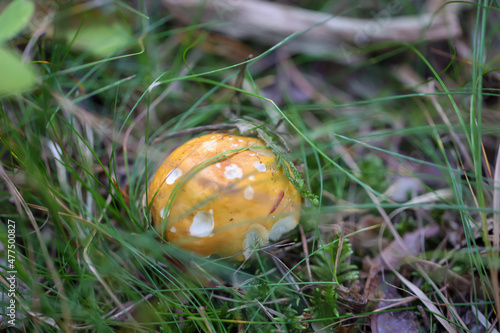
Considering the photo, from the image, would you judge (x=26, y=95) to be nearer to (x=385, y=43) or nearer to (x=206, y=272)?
(x=206, y=272)

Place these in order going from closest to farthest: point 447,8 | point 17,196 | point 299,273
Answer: point 17,196, point 299,273, point 447,8

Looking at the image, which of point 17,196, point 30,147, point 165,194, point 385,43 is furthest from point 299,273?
point 385,43

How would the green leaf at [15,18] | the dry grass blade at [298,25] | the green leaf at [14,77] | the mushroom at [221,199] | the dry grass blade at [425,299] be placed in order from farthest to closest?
1. the dry grass blade at [298,25]
2. the green leaf at [15,18]
3. the dry grass blade at [425,299]
4. the mushroom at [221,199]
5. the green leaf at [14,77]

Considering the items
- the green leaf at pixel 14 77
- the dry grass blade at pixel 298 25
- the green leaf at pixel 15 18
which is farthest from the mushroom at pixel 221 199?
the dry grass blade at pixel 298 25

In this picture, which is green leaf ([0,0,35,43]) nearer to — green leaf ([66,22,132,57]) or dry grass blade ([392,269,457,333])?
green leaf ([66,22,132,57])

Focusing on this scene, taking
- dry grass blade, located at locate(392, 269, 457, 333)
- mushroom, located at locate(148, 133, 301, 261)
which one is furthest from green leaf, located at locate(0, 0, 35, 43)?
dry grass blade, located at locate(392, 269, 457, 333)

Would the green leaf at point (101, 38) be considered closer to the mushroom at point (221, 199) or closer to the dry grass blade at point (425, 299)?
the mushroom at point (221, 199)
